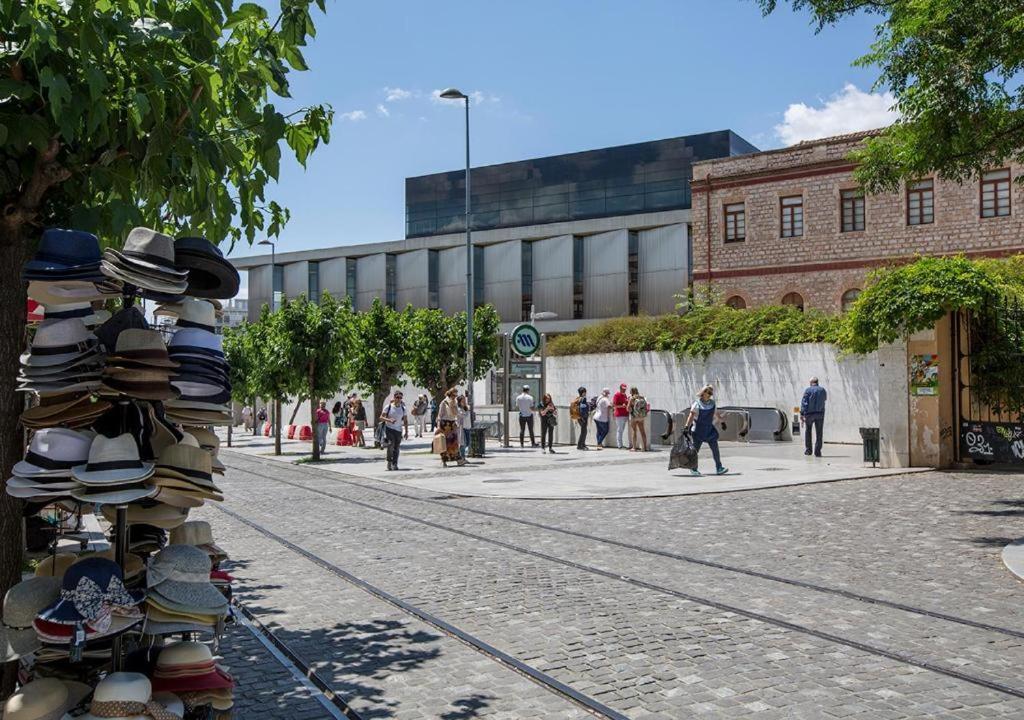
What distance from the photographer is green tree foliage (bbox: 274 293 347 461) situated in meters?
26.1

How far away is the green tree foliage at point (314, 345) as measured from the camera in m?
26.1

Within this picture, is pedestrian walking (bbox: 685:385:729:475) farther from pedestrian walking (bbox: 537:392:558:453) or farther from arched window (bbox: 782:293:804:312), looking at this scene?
arched window (bbox: 782:293:804:312)

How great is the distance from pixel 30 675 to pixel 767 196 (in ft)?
120

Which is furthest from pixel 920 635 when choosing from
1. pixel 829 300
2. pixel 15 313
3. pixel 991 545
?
pixel 829 300

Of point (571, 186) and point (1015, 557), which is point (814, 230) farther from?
point (571, 186)

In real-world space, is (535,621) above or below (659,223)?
below

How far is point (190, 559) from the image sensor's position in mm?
3699

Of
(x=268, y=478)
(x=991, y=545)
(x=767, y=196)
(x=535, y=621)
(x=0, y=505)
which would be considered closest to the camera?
(x=0, y=505)

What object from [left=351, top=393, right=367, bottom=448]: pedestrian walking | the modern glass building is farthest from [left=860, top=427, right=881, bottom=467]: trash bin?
the modern glass building

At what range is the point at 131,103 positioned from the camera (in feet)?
13.2

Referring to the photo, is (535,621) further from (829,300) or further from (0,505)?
(829,300)

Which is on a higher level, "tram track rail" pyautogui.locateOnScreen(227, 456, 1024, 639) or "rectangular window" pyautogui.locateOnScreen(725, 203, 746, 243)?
"rectangular window" pyautogui.locateOnScreen(725, 203, 746, 243)

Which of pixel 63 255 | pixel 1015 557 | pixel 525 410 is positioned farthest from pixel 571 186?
pixel 63 255

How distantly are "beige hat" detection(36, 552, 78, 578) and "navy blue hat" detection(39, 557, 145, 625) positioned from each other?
0.30 metres
